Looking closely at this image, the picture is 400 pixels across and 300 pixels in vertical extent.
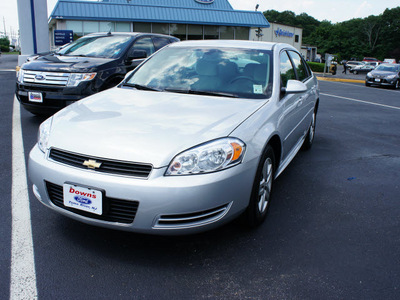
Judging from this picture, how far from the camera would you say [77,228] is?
296 centimetres

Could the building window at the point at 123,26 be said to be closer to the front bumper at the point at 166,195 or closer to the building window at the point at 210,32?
the building window at the point at 210,32

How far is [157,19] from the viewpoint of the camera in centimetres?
2856

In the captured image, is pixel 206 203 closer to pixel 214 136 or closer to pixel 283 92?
pixel 214 136

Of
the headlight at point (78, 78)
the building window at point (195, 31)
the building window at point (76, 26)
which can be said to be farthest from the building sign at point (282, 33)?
the headlight at point (78, 78)

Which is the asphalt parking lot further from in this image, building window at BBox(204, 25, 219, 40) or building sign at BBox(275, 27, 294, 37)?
building sign at BBox(275, 27, 294, 37)

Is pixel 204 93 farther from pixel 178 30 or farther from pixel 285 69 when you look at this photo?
pixel 178 30

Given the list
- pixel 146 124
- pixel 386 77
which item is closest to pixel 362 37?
pixel 386 77

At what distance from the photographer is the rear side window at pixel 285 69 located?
3811 millimetres

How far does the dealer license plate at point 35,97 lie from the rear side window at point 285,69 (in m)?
3.90

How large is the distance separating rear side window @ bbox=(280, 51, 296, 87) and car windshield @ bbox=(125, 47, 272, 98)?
20 centimetres

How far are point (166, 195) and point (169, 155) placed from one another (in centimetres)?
26

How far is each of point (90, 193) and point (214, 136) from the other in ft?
2.90

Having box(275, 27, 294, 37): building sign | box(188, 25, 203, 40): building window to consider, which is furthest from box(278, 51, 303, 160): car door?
box(275, 27, 294, 37): building sign

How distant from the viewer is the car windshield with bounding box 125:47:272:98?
349 centimetres
